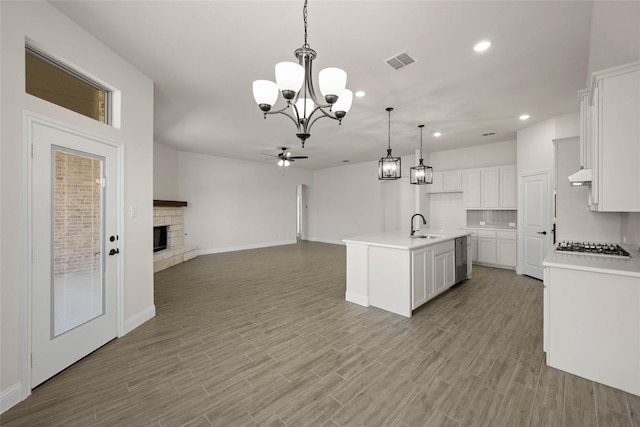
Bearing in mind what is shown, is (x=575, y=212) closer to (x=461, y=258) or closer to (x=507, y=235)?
(x=461, y=258)

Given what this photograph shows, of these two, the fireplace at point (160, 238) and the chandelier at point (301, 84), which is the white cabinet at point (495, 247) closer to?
the chandelier at point (301, 84)

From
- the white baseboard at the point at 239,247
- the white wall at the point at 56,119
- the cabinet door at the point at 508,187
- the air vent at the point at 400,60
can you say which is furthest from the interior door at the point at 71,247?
the cabinet door at the point at 508,187

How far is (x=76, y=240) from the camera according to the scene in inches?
92.3

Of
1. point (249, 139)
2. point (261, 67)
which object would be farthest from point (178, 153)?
point (261, 67)

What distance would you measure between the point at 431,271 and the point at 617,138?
91.5 inches

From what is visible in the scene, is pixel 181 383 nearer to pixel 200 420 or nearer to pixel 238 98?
pixel 200 420

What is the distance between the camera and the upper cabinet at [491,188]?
19.0ft

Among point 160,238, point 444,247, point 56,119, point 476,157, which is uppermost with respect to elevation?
point 476,157

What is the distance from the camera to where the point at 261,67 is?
2.96 meters

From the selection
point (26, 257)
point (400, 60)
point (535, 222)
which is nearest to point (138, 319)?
point (26, 257)

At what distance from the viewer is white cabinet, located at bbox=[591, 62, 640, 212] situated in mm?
1878

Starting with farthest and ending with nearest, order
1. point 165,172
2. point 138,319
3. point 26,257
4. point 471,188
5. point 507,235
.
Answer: point 165,172
point 471,188
point 507,235
point 138,319
point 26,257

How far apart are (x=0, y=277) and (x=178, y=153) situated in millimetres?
6221

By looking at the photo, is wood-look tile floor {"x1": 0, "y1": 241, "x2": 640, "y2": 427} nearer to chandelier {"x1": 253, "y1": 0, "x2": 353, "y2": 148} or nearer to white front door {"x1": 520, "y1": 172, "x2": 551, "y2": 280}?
white front door {"x1": 520, "y1": 172, "x2": 551, "y2": 280}
